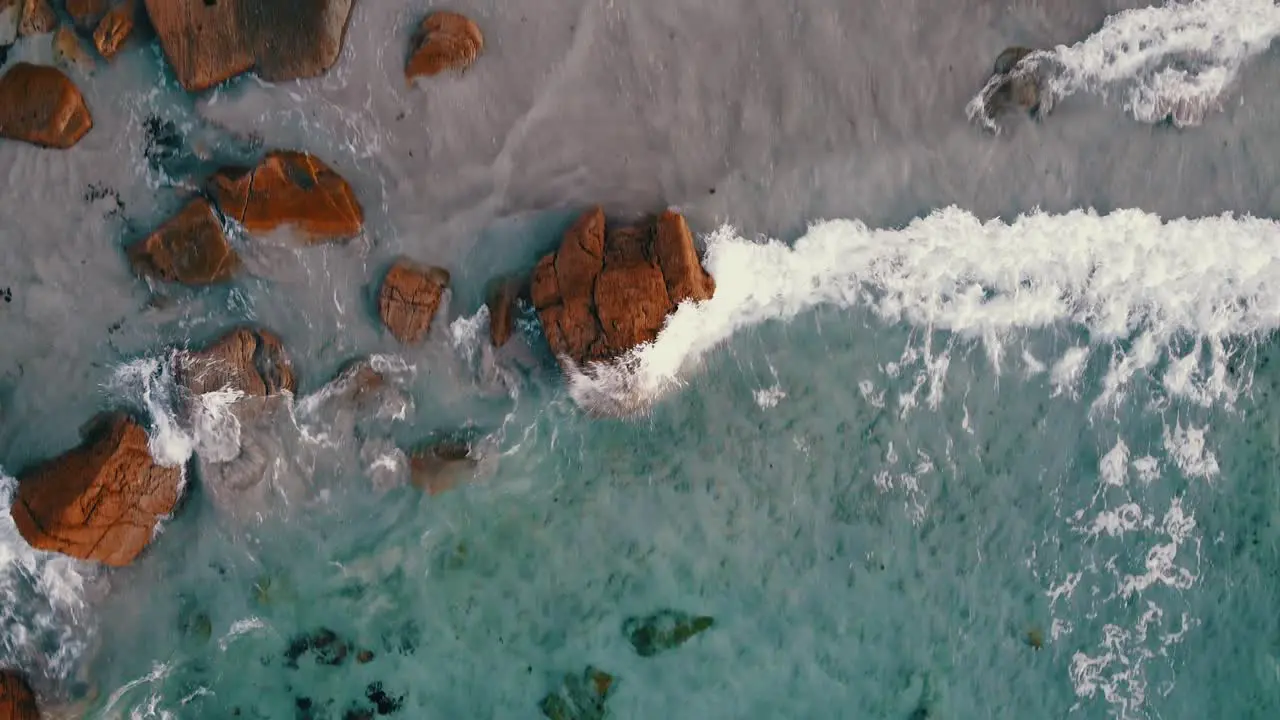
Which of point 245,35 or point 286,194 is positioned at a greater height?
point 245,35

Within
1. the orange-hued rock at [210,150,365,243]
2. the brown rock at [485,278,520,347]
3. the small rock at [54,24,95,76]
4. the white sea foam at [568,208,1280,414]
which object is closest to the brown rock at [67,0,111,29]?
the small rock at [54,24,95,76]

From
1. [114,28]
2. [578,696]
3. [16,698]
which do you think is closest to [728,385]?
[578,696]

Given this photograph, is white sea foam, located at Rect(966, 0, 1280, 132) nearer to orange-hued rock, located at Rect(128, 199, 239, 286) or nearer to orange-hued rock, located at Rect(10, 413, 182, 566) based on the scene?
orange-hued rock, located at Rect(128, 199, 239, 286)

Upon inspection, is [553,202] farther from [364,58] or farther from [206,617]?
[206,617]

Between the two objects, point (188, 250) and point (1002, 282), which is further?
point (1002, 282)

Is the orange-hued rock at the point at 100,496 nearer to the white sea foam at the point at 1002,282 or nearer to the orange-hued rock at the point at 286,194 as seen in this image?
the orange-hued rock at the point at 286,194

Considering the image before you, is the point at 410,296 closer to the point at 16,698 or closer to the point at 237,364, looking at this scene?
the point at 237,364
